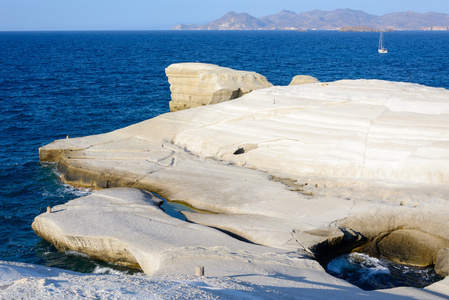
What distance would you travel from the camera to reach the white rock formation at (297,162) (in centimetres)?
1781

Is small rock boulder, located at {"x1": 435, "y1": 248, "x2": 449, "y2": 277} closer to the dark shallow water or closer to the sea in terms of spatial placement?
the dark shallow water

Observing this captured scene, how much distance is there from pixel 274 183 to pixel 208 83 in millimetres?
13226

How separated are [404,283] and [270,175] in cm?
818

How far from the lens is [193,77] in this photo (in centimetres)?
3322

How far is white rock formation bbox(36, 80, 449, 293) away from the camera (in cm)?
1781

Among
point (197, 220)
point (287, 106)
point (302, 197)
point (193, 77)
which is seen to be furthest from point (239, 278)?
point (193, 77)

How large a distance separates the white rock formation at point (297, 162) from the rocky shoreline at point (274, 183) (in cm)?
6

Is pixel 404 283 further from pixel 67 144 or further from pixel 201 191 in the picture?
pixel 67 144

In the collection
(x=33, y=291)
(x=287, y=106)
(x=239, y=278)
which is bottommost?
(x=239, y=278)

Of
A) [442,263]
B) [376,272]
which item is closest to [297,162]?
[376,272]

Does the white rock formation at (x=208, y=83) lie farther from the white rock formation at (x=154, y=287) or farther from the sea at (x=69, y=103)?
the white rock formation at (x=154, y=287)

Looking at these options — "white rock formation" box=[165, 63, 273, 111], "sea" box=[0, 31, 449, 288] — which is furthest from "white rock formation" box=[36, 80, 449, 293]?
"white rock formation" box=[165, 63, 273, 111]

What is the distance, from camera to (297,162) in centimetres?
2241

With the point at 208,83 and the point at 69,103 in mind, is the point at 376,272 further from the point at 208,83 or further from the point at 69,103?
the point at 69,103
